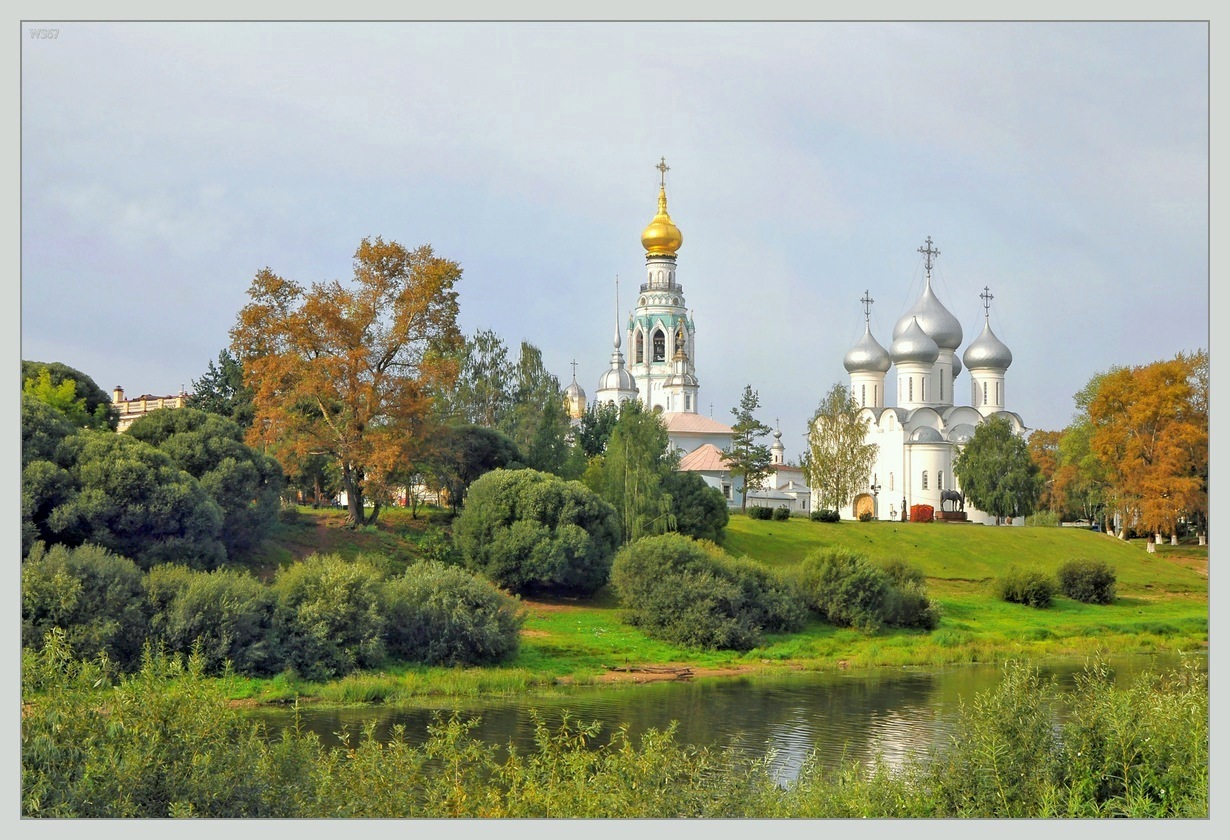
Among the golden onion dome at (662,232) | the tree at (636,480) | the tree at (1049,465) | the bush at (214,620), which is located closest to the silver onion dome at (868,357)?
the tree at (1049,465)

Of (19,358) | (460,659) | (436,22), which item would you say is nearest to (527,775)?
(19,358)

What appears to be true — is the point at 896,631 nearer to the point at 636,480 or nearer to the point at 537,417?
the point at 636,480

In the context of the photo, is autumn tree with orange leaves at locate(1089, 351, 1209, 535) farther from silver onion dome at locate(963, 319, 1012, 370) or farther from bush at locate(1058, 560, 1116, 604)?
silver onion dome at locate(963, 319, 1012, 370)

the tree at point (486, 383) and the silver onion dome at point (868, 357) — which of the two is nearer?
the tree at point (486, 383)

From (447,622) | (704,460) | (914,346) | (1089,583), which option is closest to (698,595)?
(447,622)

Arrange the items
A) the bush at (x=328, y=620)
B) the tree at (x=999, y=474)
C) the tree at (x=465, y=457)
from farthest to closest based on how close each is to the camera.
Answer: the tree at (x=999, y=474) → the tree at (x=465, y=457) → the bush at (x=328, y=620)

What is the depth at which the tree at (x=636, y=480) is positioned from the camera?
33750 millimetres

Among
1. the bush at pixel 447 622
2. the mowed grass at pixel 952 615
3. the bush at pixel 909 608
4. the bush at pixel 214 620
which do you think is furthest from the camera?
the bush at pixel 909 608

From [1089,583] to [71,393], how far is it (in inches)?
1014

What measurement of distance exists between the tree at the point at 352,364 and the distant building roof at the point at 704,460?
3505 centimetres

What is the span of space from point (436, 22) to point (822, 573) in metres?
Answer: 21.6

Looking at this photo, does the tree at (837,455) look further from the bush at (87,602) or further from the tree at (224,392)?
the bush at (87,602)

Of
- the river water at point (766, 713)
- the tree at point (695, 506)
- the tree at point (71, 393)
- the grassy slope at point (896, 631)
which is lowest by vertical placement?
the river water at point (766, 713)

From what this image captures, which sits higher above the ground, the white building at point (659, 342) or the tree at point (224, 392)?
the white building at point (659, 342)
